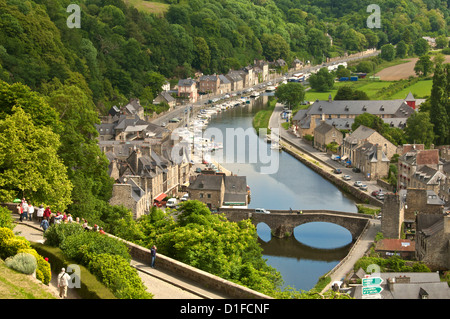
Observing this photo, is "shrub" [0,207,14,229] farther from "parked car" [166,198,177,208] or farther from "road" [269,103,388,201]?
"road" [269,103,388,201]

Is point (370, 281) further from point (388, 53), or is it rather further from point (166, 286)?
point (388, 53)

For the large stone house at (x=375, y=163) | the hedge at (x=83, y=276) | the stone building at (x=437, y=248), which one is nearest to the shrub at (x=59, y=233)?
the hedge at (x=83, y=276)

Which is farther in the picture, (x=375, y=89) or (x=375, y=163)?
(x=375, y=89)

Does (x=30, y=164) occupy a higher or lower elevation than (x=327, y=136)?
lower

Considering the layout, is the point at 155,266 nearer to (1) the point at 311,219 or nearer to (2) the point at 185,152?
(1) the point at 311,219

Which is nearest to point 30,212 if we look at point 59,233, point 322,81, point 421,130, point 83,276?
point 59,233

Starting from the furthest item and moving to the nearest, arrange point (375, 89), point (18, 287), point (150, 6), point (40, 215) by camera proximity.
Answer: point (150, 6) → point (375, 89) → point (40, 215) → point (18, 287)

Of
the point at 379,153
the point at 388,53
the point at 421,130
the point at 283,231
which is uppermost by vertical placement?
the point at 388,53
